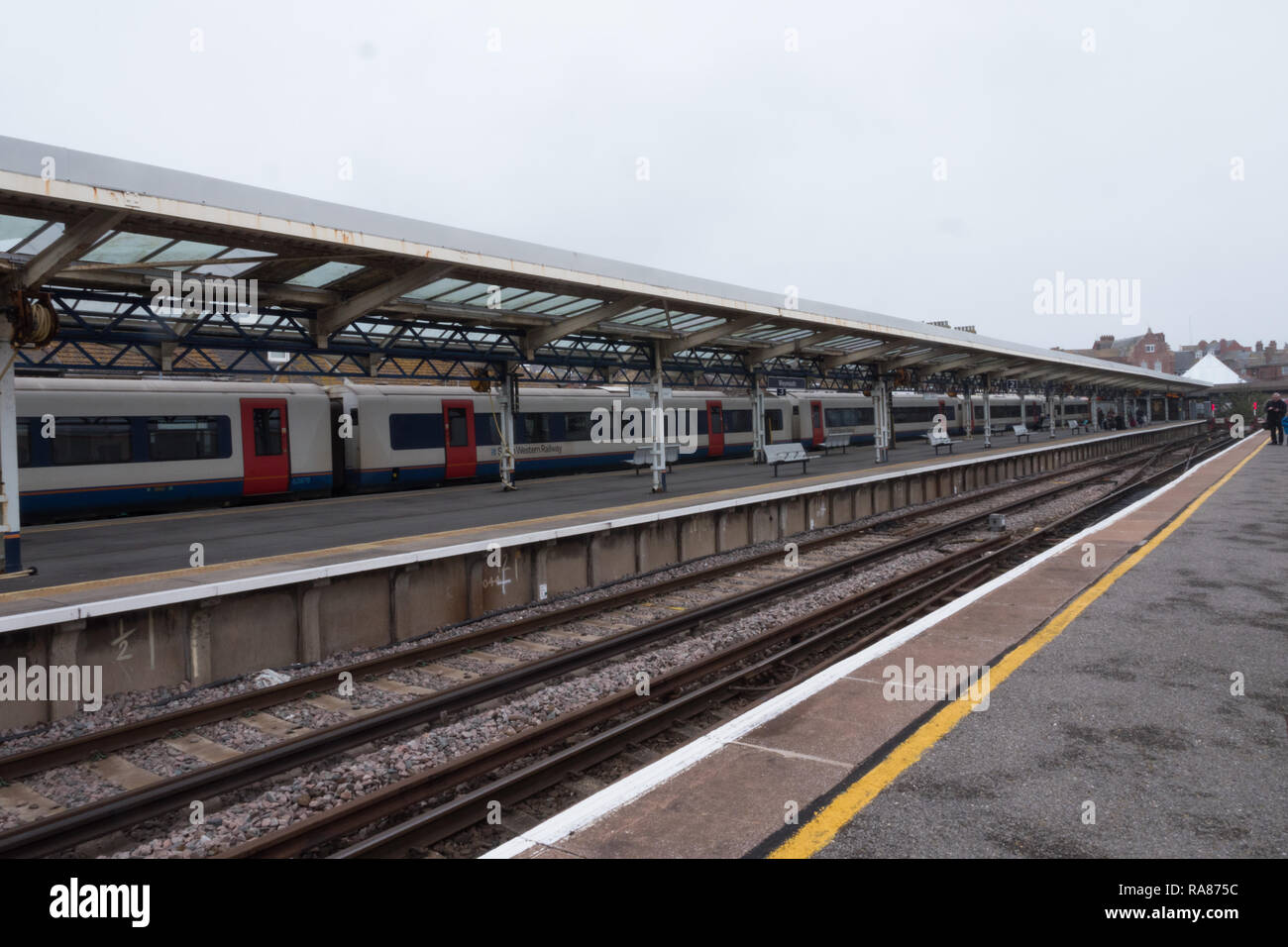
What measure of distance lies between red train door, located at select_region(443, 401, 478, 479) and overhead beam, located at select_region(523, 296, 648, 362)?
12.5 feet

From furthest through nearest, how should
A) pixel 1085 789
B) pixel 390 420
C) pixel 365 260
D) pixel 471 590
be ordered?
pixel 390 420 → pixel 365 260 → pixel 471 590 → pixel 1085 789

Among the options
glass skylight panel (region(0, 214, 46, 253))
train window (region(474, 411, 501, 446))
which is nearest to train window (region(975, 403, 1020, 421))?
train window (region(474, 411, 501, 446))

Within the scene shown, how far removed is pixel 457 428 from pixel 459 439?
1.03ft

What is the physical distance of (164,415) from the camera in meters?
15.6

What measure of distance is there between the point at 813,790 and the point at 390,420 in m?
17.8

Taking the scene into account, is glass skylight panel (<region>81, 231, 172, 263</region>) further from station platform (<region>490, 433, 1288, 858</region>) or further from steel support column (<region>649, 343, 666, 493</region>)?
steel support column (<region>649, 343, 666, 493</region>)

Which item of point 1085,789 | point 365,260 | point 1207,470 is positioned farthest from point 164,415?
point 1207,470

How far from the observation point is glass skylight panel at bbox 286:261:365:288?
38.9 feet

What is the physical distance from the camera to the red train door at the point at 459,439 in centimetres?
2081

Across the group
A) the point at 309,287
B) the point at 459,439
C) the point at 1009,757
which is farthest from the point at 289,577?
the point at 459,439

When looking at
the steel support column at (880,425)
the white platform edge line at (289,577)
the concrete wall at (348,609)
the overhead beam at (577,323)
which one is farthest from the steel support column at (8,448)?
the steel support column at (880,425)

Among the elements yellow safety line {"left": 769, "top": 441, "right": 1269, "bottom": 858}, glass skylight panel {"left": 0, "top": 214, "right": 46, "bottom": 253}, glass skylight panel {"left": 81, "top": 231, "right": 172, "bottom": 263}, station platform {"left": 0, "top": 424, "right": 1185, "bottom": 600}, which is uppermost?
glass skylight panel {"left": 81, "top": 231, "right": 172, "bottom": 263}

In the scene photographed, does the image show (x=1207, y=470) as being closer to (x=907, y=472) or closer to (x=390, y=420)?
(x=907, y=472)

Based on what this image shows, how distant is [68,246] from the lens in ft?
28.0
